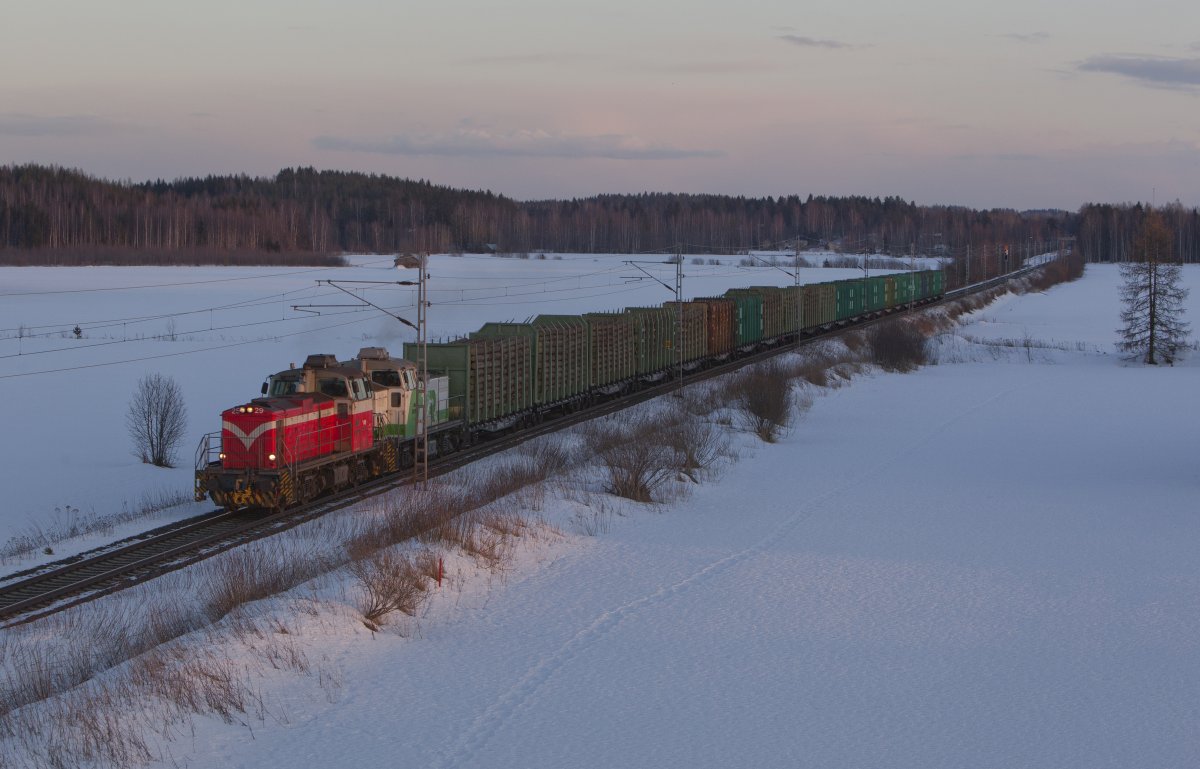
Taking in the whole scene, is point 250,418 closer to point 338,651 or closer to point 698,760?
point 338,651

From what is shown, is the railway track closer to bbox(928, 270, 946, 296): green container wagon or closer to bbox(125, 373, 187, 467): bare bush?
bbox(125, 373, 187, 467): bare bush

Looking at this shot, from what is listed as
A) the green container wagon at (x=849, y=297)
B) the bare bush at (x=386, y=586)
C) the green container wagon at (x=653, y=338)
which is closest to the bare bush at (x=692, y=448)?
the green container wagon at (x=653, y=338)

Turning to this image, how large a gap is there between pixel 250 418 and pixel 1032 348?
203ft

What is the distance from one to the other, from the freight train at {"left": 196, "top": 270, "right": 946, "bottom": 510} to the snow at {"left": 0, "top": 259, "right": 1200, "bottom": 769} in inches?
192

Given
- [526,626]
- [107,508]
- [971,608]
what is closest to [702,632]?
[526,626]

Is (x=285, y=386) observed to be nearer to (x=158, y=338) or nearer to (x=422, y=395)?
(x=422, y=395)

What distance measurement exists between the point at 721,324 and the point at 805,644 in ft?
124

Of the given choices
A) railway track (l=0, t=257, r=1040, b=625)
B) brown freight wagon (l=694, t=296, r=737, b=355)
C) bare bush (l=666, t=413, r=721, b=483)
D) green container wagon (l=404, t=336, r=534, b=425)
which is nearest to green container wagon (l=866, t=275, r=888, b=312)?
brown freight wagon (l=694, t=296, r=737, b=355)

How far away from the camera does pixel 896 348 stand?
6009 centimetres

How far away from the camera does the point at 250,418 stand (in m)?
22.2

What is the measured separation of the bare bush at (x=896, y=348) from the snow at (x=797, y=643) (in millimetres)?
30579

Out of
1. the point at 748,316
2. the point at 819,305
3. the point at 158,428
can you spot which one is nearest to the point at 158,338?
the point at 158,428

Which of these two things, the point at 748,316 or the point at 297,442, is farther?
the point at 748,316

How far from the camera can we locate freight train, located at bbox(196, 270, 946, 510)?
73.3ft
